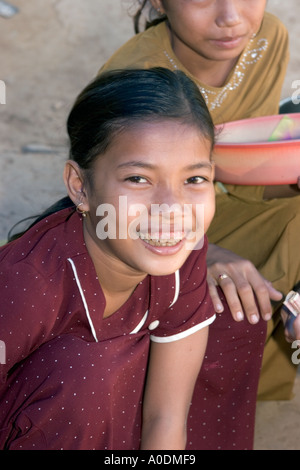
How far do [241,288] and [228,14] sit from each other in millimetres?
543

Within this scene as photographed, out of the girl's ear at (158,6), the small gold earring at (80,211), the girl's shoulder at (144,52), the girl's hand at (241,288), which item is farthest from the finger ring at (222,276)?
the girl's ear at (158,6)

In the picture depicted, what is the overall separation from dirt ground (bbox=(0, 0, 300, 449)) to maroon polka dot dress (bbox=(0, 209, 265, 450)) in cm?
48

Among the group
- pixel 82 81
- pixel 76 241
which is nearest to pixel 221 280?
pixel 76 241

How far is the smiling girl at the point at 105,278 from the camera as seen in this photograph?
1.17 meters

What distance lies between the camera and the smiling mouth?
3.87 ft

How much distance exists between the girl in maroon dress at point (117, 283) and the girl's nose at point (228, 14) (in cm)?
30

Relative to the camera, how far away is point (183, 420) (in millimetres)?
1366

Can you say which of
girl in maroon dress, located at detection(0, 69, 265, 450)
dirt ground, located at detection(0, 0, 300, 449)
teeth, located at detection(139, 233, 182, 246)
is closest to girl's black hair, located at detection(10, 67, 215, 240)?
girl in maroon dress, located at detection(0, 69, 265, 450)

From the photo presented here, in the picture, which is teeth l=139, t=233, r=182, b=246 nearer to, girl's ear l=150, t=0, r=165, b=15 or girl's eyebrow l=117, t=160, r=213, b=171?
girl's eyebrow l=117, t=160, r=213, b=171

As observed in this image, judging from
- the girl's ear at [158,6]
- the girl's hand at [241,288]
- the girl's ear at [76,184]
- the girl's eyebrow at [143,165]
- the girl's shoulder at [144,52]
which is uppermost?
the girl's ear at [158,6]

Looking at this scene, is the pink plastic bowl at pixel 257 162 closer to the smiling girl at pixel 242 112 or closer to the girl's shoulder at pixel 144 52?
the smiling girl at pixel 242 112

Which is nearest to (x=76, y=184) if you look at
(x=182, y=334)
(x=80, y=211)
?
(x=80, y=211)

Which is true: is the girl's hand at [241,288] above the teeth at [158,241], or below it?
below
